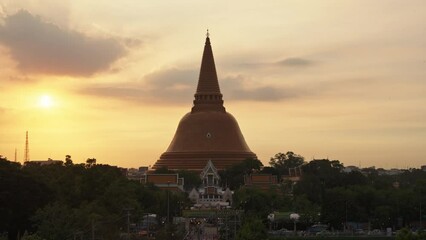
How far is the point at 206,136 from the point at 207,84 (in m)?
6.83

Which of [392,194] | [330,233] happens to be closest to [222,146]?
[392,194]

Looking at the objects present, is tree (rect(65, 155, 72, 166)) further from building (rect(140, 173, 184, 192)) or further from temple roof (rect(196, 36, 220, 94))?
temple roof (rect(196, 36, 220, 94))

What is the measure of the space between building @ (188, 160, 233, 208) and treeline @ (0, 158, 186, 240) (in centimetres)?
4576

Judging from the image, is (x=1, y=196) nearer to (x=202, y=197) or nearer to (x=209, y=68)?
(x=202, y=197)

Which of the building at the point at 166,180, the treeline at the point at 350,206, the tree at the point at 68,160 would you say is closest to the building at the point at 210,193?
the building at the point at 166,180

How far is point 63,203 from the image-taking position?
200 ft

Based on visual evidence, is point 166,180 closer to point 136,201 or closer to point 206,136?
point 206,136

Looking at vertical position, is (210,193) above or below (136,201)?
above

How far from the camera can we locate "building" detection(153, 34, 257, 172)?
13550 centimetres

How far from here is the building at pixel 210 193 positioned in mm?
118325

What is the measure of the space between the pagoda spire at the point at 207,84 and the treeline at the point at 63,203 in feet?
217

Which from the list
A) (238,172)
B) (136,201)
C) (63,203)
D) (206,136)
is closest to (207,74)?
(206,136)

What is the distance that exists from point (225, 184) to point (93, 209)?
2861 inches

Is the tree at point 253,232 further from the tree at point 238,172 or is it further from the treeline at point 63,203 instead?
the tree at point 238,172
